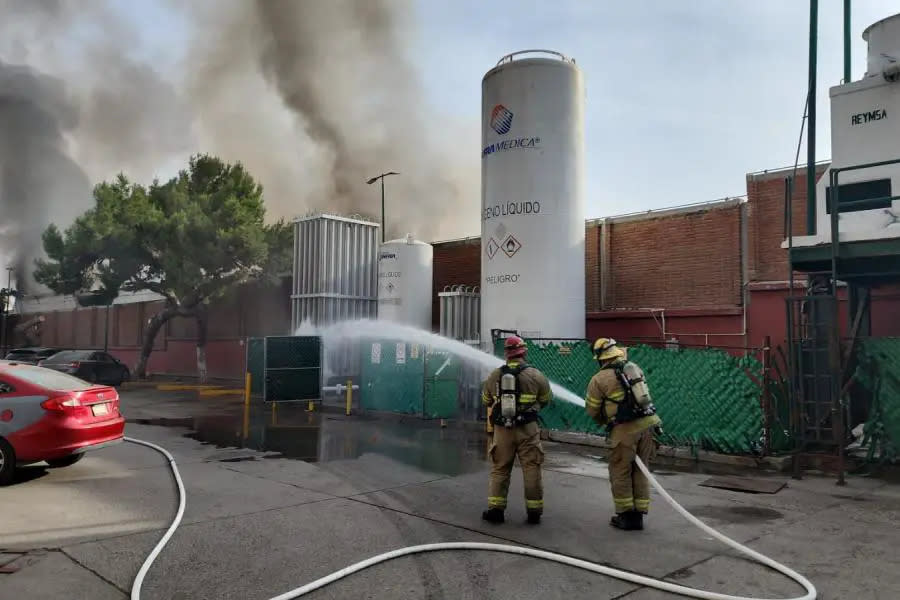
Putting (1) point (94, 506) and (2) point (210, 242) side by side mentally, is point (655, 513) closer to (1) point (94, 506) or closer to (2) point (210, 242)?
(1) point (94, 506)

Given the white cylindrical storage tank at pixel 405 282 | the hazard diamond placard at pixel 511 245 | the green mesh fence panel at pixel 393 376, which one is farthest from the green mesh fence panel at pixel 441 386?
the white cylindrical storage tank at pixel 405 282

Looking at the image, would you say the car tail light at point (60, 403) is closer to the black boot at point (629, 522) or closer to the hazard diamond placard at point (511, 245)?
the black boot at point (629, 522)

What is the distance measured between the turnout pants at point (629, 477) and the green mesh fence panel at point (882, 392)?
15.2 feet

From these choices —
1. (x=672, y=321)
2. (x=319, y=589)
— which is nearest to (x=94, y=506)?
(x=319, y=589)

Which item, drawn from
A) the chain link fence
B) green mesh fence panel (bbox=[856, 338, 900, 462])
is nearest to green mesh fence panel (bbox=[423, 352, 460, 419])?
the chain link fence

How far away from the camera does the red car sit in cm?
748

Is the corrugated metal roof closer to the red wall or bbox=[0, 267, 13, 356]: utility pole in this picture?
bbox=[0, 267, 13, 356]: utility pole

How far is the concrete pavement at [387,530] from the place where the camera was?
4578mm

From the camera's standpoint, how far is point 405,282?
1838cm

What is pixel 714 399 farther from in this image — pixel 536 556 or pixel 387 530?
pixel 387 530

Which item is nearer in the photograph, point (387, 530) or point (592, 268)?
point (387, 530)

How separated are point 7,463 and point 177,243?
62.4ft

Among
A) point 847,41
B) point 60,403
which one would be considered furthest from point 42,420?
point 847,41

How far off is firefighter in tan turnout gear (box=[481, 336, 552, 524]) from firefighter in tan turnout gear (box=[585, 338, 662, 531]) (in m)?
0.61
